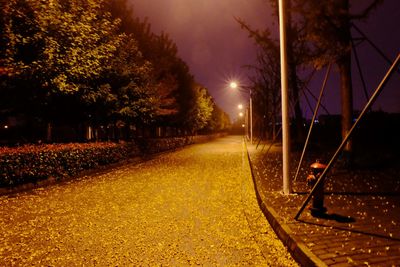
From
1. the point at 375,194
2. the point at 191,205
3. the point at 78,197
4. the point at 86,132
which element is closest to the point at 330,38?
the point at 375,194

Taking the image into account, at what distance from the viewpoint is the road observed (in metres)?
5.18

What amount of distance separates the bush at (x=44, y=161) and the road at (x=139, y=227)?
2.54 feet

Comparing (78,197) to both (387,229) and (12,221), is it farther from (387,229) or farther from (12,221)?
(387,229)

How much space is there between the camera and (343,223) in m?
6.11

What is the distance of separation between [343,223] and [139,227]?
12.9 ft

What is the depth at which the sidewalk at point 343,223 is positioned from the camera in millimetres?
4656

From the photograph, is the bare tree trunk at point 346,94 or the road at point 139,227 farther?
the bare tree trunk at point 346,94

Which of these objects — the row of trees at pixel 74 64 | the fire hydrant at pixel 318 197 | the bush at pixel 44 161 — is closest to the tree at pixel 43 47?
the row of trees at pixel 74 64

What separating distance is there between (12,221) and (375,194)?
8.72m

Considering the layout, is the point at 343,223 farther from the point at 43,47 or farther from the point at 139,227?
the point at 43,47

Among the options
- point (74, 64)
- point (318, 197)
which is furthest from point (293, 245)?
point (74, 64)

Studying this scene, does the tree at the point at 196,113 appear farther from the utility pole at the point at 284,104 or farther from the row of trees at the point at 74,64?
the utility pole at the point at 284,104

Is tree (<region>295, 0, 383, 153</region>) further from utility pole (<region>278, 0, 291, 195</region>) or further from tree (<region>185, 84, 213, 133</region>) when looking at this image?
tree (<region>185, 84, 213, 133</region>)

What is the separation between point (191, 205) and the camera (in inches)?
342
